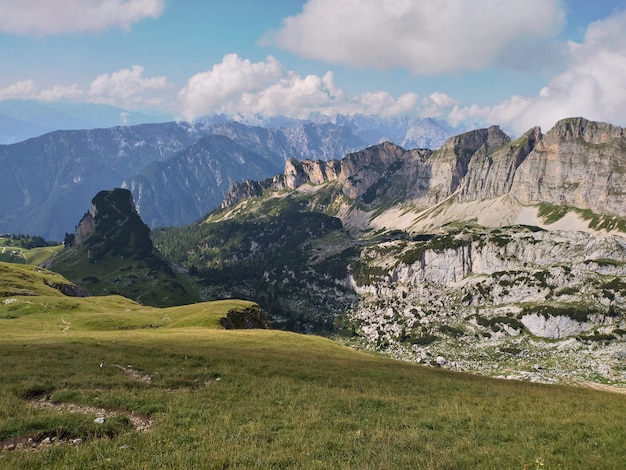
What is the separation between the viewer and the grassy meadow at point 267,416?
1638cm

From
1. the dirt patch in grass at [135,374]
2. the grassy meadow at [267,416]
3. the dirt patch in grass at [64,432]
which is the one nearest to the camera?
the grassy meadow at [267,416]

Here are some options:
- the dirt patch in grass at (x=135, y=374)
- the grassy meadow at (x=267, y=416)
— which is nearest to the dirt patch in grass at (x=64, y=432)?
the grassy meadow at (x=267, y=416)

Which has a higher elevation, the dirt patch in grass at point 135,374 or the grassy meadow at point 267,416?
the grassy meadow at point 267,416

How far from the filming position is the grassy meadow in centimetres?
1638

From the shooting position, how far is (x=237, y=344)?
5491cm

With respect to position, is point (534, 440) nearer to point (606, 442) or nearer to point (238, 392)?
point (606, 442)

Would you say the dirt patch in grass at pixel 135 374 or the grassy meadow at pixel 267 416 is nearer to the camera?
the grassy meadow at pixel 267 416

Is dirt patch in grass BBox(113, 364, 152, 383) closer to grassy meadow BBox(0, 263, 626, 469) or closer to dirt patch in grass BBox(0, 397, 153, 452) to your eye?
grassy meadow BBox(0, 263, 626, 469)

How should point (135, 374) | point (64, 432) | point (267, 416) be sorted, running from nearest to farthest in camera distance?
point (64, 432)
point (267, 416)
point (135, 374)

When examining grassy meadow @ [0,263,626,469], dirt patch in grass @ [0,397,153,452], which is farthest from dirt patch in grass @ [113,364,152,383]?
dirt patch in grass @ [0,397,153,452]

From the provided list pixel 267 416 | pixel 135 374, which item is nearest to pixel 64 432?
pixel 267 416

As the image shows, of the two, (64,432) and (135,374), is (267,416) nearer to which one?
(64,432)

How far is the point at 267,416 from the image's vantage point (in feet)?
75.8

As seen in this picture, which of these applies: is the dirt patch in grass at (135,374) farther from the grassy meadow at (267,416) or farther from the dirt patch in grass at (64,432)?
the dirt patch in grass at (64,432)
